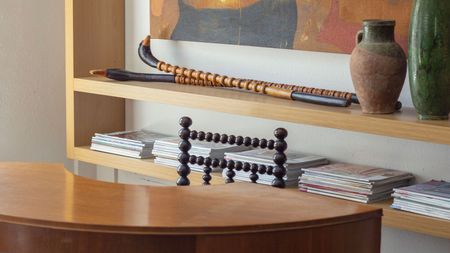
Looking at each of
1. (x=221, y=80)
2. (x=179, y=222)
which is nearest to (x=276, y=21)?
(x=221, y=80)

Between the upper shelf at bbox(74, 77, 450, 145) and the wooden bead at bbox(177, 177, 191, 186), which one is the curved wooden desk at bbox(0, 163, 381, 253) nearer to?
the upper shelf at bbox(74, 77, 450, 145)

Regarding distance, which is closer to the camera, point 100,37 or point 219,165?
point 219,165

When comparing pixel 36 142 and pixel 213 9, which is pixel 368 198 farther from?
pixel 36 142

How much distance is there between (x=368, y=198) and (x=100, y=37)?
171 centimetres

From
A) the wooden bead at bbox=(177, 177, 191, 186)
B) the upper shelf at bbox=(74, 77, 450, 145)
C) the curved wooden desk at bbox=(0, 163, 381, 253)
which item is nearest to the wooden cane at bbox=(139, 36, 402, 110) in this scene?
the upper shelf at bbox=(74, 77, 450, 145)

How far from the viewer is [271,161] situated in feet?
11.4

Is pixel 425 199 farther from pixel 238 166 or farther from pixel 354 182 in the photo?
pixel 238 166

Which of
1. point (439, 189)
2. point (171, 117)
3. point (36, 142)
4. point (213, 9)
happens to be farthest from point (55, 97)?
point (439, 189)

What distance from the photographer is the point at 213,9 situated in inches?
157

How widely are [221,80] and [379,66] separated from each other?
827mm

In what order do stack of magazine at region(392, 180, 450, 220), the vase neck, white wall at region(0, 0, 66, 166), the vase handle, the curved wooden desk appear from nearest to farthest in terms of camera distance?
1. the curved wooden desk
2. stack of magazine at region(392, 180, 450, 220)
3. the vase neck
4. the vase handle
5. white wall at region(0, 0, 66, 166)

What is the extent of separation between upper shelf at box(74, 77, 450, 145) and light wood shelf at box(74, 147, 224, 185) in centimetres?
27

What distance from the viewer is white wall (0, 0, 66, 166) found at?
14.5ft

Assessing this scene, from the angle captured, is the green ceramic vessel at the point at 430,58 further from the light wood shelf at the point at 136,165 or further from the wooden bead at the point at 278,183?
the light wood shelf at the point at 136,165
